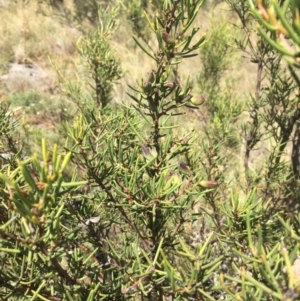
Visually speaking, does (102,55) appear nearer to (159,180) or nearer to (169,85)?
(169,85)

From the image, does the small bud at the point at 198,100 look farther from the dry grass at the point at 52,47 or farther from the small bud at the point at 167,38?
the dry grass at the point at 52,47

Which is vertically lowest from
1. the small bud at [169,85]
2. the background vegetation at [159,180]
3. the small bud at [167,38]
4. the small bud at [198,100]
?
the background vegetation at [159,180]

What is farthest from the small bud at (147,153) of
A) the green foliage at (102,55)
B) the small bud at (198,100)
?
the green foliage at (102,55)

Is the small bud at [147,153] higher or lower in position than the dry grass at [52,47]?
lower

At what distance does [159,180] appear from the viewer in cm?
66

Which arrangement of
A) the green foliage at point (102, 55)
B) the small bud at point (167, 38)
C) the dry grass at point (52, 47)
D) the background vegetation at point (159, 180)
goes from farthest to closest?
the dry grass at point (52, 47) < the green foliage at point (102, 55) < the small bud at point (167, 38) < the background vegetation at point (159, 180)

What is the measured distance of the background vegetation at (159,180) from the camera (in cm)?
47

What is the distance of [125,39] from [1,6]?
2312 millimetres

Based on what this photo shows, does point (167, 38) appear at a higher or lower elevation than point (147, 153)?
higher

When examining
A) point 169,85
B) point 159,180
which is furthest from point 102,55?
point 159,180

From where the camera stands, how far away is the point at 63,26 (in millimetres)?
6785

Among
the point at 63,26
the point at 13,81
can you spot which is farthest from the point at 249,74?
the point at 13,81

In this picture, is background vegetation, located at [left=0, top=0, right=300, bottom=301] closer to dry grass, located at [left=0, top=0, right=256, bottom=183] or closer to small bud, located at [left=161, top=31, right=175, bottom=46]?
small bud, located at [left=161, top=31, right=175, bottom=46]

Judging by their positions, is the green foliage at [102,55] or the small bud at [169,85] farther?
the green foliage at [102,55]
